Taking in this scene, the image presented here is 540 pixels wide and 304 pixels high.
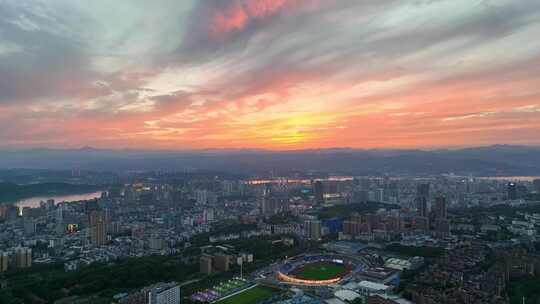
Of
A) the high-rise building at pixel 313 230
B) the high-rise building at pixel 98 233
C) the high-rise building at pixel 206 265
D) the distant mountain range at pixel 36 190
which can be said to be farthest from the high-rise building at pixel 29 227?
the distant mountain range at pixel 36 190

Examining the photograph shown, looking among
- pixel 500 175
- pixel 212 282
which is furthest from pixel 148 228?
pixel 500 175

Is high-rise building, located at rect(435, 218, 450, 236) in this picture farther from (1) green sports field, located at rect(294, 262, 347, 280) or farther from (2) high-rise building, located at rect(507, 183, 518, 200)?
(2) high-rise building, located at rect(507, 183, 518, 200)

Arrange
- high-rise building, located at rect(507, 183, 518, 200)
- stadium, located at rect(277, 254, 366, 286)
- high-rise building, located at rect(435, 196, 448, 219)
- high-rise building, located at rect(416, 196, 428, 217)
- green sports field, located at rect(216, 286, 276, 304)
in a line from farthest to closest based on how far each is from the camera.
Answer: high-rise building, located at rect(507, 183, 518, 200)
high-rise building, located at rect(416, 196, 428, 217)
high-rise building, located at rect(435, 196, 448, 219)
stadium, located at rect(277, 254, 366, 286)
green sports field, located at rect(216, 286, 276, 304)

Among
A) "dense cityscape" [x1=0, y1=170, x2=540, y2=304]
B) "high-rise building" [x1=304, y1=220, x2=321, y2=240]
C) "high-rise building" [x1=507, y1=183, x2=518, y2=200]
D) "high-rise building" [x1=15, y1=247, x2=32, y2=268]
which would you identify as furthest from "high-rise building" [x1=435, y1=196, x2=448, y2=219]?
"high-rise building" [x1=15, y1=247, x2=32, y2=268]

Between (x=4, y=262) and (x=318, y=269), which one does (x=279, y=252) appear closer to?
(x=318, y=269)

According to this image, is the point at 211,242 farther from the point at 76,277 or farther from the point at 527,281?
the point at 527,281

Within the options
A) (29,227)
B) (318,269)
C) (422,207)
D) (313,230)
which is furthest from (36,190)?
(422,207)

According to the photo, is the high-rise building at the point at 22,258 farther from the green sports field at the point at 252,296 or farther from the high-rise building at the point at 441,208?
the high-rise building at the point at 441,208
